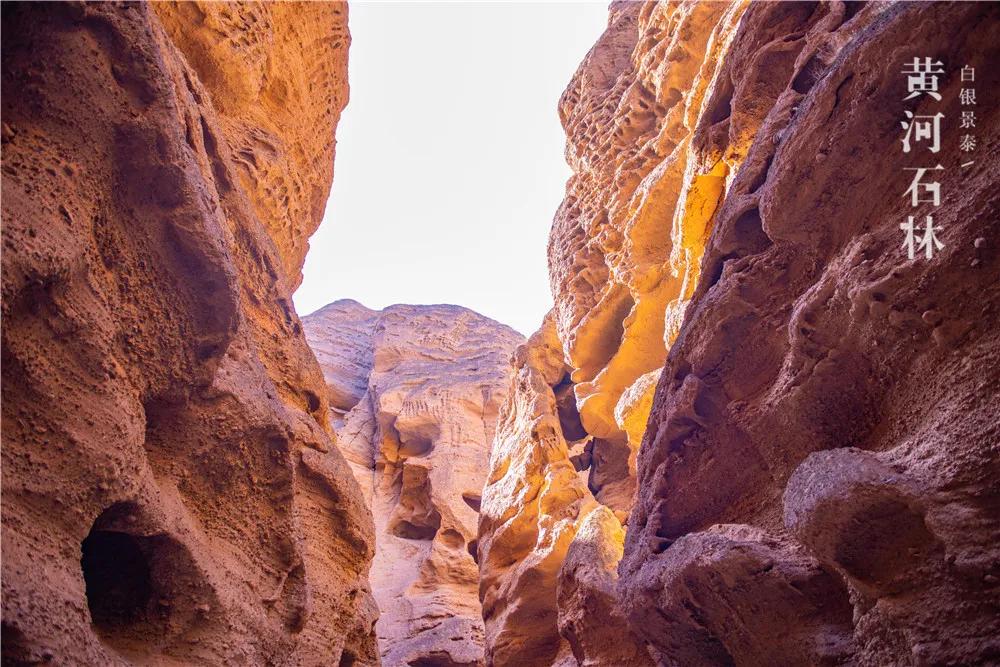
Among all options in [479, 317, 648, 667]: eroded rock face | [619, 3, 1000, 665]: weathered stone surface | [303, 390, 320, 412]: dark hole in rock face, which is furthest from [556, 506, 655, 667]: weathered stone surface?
[303, 390, 320, 412]: dark hole in rock face

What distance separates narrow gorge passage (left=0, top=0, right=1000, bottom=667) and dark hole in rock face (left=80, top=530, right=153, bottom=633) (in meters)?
0.02

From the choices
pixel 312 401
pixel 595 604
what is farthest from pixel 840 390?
pixel 312 401

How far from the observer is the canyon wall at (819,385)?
263cm

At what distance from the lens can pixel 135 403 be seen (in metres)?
3.22

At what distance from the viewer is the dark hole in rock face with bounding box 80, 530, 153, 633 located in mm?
3299

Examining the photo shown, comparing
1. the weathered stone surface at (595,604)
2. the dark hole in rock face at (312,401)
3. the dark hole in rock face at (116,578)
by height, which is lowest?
the dark hole in rock face at (116,578)

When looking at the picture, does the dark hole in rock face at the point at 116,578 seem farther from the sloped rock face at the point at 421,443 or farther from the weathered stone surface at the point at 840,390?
the sloped rock face at the point at 421,443

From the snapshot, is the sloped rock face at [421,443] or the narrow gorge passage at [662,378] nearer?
the narrow gorge passage at [662,378]

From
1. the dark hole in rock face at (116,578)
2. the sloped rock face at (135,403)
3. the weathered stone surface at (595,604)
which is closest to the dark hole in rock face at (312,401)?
the sloped rock face at (135,403)

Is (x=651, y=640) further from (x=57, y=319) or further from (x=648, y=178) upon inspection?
(x=648, y=178)

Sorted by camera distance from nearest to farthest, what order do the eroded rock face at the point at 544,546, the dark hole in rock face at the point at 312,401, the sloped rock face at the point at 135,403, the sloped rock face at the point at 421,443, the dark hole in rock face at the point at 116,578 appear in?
the sloped rock face at the point at 135,403, the dark hole in rock face at the point at 116,578, the dark hole in rock face at the point at 312,401, the eroded rock face at the point at 544,546, the sloped rock face at the point at 421,443

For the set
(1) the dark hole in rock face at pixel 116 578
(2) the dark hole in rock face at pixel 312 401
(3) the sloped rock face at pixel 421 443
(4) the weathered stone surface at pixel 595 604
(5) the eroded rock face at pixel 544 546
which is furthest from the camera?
(3) the sloped rock face at pixel 421 443

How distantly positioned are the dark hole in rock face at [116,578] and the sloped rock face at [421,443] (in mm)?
7466

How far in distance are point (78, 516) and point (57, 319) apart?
857 mm
